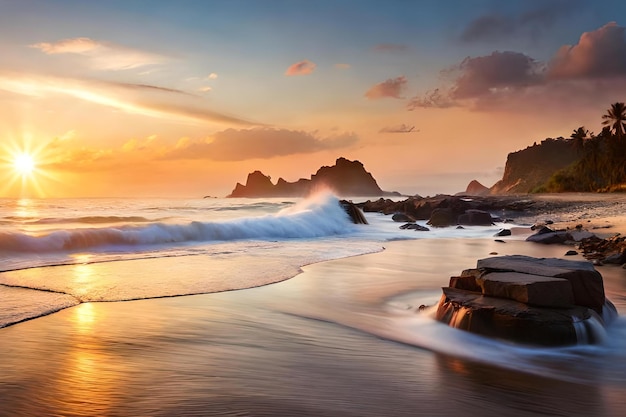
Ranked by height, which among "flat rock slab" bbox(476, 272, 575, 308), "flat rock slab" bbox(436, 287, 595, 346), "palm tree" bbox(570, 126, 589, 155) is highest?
"palm tree" bbox(570, 126, 589, 155)

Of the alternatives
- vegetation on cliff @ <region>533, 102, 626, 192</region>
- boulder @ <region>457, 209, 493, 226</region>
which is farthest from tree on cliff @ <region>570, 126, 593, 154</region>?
boulder @ <region>457, 209, 493, 226</region>

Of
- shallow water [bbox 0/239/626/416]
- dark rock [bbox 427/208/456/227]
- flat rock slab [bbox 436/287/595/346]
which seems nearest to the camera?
shallow water [bbox 0/239/626/416]

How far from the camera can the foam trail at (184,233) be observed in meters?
16.9

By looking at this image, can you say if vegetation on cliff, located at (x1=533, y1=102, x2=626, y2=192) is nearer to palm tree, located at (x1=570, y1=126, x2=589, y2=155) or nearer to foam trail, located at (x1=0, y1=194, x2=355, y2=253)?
palm tree, located at (x1=570, y1=126, x2=589, y2=155)

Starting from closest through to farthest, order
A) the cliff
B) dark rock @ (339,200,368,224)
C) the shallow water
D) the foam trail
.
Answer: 1. the shallow water
2. the foam trail
3. dark rock @ (339,200,368,224)
4. the cliff

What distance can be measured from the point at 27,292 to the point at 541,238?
19.0 m

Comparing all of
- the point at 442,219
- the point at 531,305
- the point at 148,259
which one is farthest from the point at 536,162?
the point at 531,305

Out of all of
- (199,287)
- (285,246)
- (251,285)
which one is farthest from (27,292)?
(285,246)

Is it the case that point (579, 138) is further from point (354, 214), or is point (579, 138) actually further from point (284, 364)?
point (284, 364)

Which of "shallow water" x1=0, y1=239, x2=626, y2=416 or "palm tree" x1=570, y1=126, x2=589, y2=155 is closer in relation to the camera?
"shallow water" x1=0, y1=239, x2=626, y2=416

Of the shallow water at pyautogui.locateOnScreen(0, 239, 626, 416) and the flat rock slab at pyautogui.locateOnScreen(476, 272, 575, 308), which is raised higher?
the flat rock slab at pyautogui.locateOnScreen(476, 272, 575, 308)

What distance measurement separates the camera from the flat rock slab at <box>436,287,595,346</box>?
20.4ft

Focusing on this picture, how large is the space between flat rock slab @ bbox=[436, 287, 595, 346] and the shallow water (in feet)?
0.64

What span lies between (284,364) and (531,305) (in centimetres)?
357
